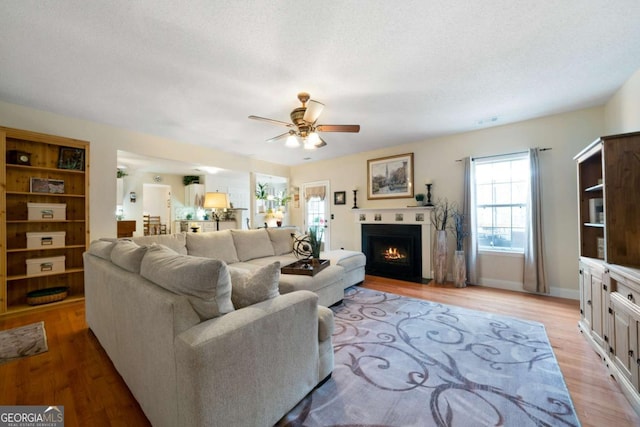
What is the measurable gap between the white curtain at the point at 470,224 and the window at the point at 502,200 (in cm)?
12

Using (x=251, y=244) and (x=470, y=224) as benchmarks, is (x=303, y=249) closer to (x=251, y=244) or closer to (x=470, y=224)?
(x=251, y=244)

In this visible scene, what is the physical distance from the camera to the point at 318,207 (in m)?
6.43

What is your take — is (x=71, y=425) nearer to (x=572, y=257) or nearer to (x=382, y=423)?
(x=382, y=423)

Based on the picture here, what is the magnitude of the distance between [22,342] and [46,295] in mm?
1118

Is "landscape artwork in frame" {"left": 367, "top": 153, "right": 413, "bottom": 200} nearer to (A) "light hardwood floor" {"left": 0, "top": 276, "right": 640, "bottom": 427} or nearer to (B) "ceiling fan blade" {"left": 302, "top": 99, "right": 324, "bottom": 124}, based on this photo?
(A) "light hardwood floor" {"left": 0, "top": 276, "right": 640, "bottom": 427}

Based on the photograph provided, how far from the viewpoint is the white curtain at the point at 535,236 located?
11.8 feet

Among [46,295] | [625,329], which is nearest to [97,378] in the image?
[46,295]

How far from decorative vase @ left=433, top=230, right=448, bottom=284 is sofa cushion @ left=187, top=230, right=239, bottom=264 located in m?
3.38

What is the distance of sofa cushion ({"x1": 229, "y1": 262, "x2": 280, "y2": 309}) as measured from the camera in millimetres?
1490

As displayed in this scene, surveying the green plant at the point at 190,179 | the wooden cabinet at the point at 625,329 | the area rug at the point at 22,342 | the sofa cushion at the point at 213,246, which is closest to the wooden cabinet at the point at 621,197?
the wooden cabinet at the point at 625,329

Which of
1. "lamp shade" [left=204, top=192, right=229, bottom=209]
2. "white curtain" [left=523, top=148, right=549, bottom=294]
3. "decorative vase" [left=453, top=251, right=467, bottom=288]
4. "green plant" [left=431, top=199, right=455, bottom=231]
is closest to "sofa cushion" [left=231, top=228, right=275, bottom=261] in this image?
"lamp shade" [left=204, top=192, right=229, bottom=209]

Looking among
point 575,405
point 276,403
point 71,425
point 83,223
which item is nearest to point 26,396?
point 71,425

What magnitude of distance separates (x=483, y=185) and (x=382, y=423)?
404 centimetres

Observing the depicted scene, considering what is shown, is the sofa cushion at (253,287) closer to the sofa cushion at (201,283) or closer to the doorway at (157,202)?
the sofa cushion at (201,283)
